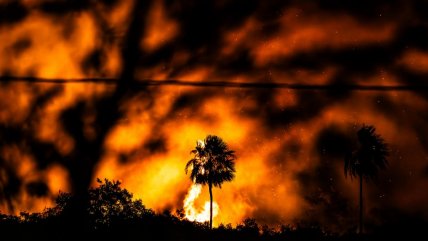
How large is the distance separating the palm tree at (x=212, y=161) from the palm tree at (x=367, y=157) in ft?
9.61

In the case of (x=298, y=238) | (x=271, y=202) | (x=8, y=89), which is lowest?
(x=298, y=238)

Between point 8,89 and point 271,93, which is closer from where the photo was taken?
point 271,93

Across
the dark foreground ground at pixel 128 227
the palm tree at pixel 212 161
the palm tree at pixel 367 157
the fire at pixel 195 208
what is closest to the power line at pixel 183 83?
the palm tree at pixel 367 157

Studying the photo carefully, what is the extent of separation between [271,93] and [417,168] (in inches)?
153

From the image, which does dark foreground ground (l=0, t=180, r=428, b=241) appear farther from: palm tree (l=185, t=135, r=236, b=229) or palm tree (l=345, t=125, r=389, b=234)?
palm tree (l=345, t=125, r=389, b=234)

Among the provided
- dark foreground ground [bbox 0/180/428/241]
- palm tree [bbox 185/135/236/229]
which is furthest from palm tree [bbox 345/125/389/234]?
palm tree [bbox 185/135/236/229]

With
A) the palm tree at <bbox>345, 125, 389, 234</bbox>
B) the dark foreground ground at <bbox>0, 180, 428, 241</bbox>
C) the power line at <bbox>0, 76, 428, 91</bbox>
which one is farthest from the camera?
the dark foreground ground at <bbox>0, 180, 428, 241</bbox>

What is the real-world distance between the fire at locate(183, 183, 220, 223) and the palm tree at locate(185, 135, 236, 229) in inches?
12.2

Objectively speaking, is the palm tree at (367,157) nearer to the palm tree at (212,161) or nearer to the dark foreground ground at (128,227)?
the dark foreground ground at (128,227)

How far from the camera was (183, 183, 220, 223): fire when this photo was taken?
10872 millimetres

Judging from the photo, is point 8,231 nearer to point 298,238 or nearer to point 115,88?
point 115,88

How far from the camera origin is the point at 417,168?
9641 millimetres

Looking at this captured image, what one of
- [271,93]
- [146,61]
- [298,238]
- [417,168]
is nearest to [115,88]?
[146,61]

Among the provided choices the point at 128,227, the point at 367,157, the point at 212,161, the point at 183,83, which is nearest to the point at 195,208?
the point at 212,161
